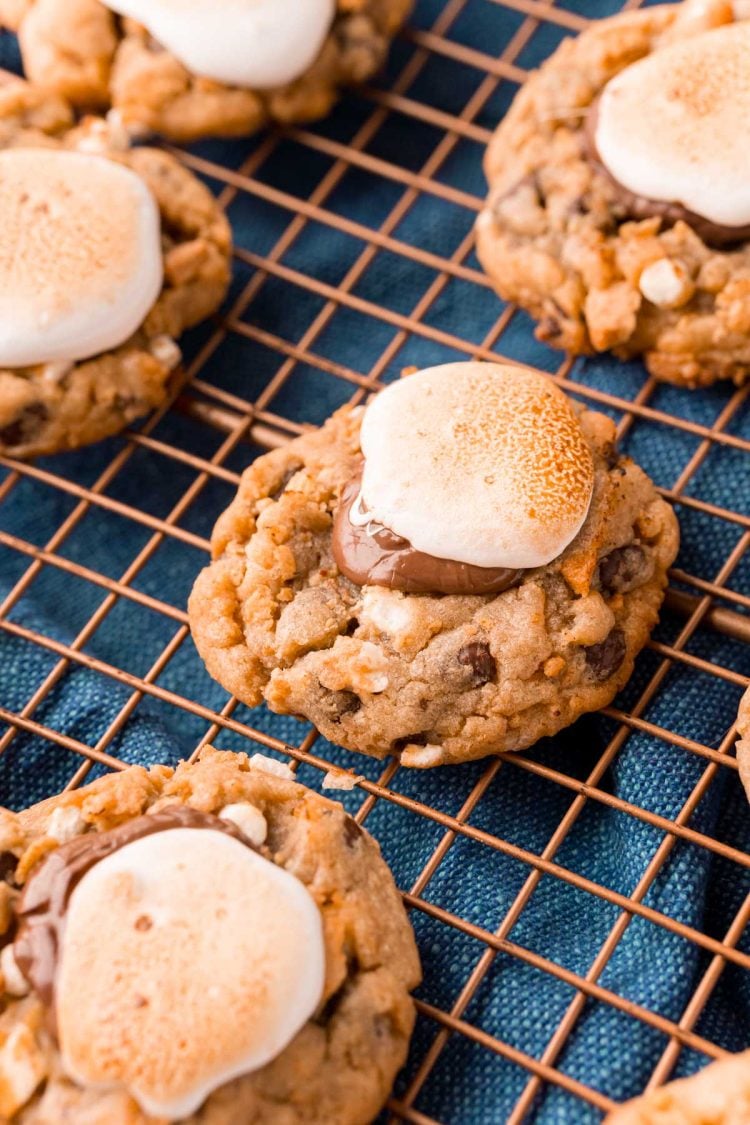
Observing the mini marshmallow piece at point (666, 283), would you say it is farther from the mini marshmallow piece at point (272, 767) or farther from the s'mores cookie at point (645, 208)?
the mini marshmallow piece at point (272, 767)

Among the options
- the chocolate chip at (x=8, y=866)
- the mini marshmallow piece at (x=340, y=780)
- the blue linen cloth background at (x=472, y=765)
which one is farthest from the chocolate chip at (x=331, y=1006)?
the chocolate chip at (x=8, y=866)

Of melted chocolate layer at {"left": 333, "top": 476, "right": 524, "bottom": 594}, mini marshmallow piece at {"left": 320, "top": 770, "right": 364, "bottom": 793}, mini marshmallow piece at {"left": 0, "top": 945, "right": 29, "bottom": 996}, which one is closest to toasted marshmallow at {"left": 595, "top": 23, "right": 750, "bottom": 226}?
melted chocolate layer at {"left": 333, "top": 476, "right": 524, "bottom": 594}

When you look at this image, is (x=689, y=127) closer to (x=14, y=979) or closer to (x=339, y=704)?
(x=339, y=704)

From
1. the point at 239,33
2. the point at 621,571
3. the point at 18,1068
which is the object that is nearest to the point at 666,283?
the point at 621,571

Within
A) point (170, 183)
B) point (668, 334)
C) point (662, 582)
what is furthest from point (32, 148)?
point (662, 582)

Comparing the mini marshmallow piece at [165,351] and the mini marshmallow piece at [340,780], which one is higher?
the mini marshmallow piece at [165,351]

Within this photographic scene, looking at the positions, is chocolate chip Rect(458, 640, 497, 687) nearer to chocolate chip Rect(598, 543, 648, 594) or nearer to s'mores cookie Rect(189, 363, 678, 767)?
s'mores cookie Rect(189, 363, 678, 767)

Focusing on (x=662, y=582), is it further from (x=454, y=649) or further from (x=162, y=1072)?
(x=162, y=1072)
